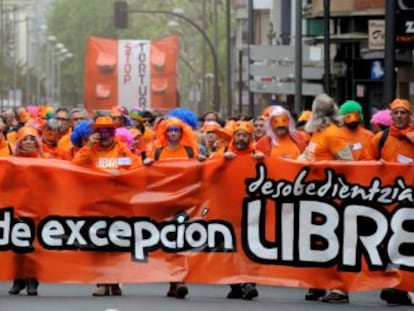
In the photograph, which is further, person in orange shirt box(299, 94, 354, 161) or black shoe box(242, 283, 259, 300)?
person in orange shirt box(299, 94, 354, 161)

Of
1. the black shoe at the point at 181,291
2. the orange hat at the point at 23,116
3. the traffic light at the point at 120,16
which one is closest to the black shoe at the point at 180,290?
the black shoe at the point at 181,291

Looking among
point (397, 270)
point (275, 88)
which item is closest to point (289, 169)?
point (397, 270)

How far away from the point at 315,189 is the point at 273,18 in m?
54.1

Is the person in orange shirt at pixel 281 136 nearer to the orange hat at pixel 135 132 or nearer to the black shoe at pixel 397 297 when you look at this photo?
the black shoe at pixel 397 297

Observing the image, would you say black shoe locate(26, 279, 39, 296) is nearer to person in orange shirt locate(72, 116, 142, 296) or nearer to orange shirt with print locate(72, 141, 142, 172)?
person in orange shirt locate(72, 116, 142, 296)

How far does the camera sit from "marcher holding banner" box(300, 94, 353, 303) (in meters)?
15.6

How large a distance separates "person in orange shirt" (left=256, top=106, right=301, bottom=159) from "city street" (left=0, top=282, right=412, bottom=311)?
4.52 ft

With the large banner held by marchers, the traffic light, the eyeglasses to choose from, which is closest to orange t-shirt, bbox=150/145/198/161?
the eyeglasses

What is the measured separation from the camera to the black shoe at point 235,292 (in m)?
15.6

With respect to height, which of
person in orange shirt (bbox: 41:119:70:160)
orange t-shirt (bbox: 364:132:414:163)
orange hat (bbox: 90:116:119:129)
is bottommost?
person in orange shirt (bbox: 41:119:70:160)

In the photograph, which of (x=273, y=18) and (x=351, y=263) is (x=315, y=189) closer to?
(x=351, y=263)

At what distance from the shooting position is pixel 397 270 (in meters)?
14.9

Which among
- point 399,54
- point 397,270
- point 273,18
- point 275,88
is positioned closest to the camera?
point 397,270

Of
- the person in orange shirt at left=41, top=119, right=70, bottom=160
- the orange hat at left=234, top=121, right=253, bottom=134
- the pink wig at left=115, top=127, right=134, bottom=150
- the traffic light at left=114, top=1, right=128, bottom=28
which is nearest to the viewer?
the orange hat at left=234, top=121, right=253, bottom=134
